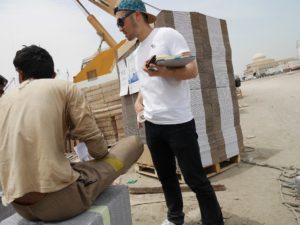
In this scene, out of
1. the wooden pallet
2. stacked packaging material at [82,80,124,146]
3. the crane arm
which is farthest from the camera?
the crane arm

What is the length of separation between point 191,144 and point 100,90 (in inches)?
256

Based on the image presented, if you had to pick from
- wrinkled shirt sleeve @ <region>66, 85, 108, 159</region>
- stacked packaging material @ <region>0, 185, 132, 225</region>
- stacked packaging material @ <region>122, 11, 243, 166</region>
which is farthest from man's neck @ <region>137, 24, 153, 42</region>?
stacked packaging material @ <region>122, 11, 243, 166</region>

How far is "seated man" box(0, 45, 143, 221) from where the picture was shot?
6.05ft

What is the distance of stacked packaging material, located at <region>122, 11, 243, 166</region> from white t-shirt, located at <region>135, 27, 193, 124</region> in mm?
1799

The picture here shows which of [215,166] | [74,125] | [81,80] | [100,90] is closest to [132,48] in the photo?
[215,166]

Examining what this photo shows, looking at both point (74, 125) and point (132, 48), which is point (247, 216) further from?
point (132, 48)

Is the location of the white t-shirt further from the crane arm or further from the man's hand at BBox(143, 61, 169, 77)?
the crane arm

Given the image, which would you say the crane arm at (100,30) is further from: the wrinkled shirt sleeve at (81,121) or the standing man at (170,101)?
the wrinkled shirt sleeve at (81,121)

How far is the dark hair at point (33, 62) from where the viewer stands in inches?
80.1

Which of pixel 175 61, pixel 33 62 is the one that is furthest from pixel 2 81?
pixel 175 61

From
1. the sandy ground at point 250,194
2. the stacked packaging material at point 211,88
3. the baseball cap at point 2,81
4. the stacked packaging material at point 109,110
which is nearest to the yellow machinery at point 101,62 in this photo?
the stacked packaging material at point 109,110

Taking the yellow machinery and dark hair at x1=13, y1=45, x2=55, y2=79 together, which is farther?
the yellow machinery

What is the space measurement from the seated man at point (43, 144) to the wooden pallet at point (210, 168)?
2.66 meters

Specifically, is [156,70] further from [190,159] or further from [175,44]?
[190,159]
